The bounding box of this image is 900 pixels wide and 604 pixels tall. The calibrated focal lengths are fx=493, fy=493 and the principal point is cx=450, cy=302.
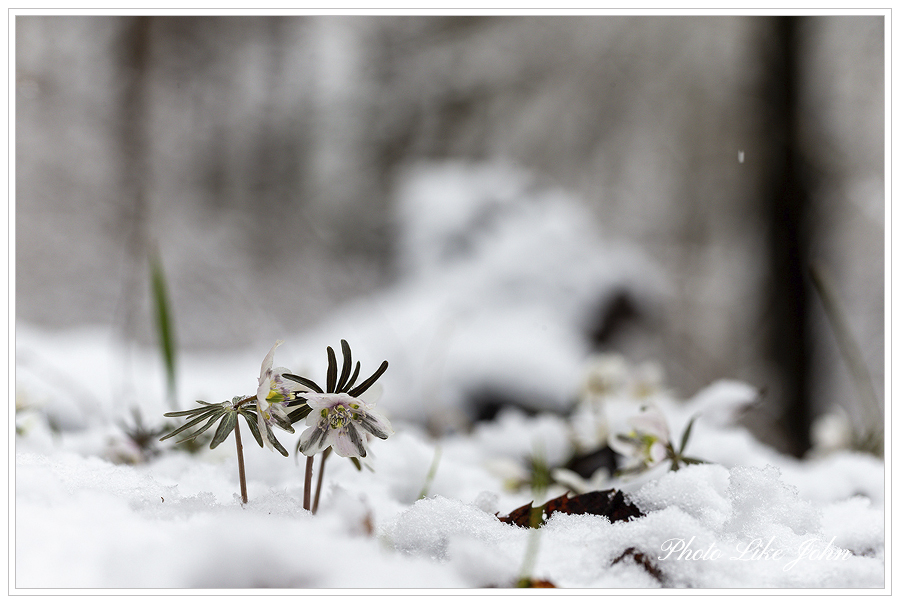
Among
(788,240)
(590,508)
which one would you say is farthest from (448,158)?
(590,508)

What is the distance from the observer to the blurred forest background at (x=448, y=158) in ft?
3.48

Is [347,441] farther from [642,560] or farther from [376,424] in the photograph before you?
[642,560]

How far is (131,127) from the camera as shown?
108 centimetres

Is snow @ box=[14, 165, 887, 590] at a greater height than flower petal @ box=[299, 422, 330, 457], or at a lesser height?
lesser

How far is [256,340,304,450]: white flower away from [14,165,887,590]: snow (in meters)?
0.07

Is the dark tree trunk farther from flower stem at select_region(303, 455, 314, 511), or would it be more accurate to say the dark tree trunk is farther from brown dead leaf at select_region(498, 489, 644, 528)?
flower stem at select_region(303, 455, 314, 511)

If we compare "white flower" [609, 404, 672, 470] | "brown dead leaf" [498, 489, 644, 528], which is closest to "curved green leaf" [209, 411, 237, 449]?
"brown dead leaf" [498, 489, 644, 528]

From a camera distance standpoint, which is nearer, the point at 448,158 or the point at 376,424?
the point at 376,424

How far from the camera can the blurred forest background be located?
1.06 m

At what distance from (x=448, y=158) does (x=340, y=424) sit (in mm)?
935

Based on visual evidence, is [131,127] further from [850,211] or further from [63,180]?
[850,211]

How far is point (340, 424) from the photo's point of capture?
0.33 meters

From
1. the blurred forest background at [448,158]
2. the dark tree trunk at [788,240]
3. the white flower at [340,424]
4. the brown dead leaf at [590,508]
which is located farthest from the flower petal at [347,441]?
the dark tree trunk at [788,240]
